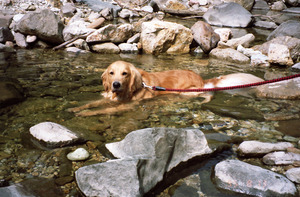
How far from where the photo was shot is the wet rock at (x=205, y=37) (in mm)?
9047

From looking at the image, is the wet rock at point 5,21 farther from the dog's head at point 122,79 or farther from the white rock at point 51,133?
the white rock at point 51,133

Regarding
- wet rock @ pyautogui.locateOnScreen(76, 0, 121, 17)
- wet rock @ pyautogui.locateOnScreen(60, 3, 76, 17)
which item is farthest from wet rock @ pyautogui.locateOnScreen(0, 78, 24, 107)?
wet rock @ pyautogui.locateOnScreen(76, 0, 121, 17)

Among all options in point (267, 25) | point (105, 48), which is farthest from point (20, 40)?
point (267, 25)

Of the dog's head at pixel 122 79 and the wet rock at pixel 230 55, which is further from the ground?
the dog's head at pixel 122 79

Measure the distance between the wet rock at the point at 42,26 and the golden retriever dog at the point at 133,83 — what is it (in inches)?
192

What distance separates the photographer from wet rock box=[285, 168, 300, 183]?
7.93 feet

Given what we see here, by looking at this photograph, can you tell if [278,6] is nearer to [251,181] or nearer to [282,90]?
[282,90]

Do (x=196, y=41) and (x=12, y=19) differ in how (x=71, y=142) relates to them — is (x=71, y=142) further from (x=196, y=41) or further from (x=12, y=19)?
(x=12, y=19)

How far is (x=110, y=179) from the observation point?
7.07 ft

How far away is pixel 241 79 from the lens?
5.37 metres

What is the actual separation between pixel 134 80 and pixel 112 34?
4.77 metres

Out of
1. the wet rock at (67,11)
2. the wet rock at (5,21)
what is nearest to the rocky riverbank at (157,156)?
the wet rock at (5,21)

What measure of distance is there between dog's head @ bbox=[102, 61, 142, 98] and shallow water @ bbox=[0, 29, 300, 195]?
1.19 ft

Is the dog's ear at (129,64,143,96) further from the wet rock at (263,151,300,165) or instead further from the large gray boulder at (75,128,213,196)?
the wet rock at (263,151,300,165)
